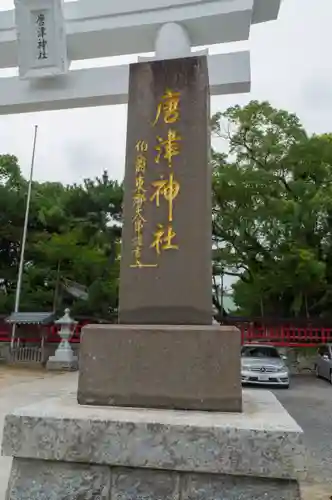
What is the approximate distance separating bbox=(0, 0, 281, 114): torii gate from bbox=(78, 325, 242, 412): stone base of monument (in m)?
2.31

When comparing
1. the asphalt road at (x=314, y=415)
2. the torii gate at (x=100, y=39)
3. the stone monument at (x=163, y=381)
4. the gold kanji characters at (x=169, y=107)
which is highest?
the torii gate at (x=100, y=39)

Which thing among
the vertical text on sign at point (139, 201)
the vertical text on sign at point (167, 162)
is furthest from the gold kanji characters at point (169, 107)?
the vertical text on sign at point (139, 201)

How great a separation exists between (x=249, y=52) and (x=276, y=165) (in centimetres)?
1151

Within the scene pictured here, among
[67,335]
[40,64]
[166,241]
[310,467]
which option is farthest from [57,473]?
[67,335]

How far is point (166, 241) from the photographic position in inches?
113

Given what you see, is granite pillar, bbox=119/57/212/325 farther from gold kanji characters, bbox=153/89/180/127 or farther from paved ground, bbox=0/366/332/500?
paved ground, bbox=0/366/332/500

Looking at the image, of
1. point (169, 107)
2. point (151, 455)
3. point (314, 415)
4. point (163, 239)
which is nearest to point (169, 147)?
point (169, 107)

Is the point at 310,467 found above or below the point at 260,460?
below

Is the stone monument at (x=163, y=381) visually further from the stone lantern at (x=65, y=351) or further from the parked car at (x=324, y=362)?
the stone lantern at (x=65, y=351)

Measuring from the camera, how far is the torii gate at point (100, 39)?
12.5ft

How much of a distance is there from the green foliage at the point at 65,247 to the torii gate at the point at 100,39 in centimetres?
1015

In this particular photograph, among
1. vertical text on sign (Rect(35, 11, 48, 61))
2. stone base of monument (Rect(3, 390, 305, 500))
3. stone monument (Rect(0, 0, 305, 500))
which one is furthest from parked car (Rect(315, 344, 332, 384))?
stone base of monument (Rect(3, 390, 305, 500))

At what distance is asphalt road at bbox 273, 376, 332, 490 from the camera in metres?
4.01

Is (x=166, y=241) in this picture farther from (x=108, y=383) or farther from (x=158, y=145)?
(x=108, y=383)
